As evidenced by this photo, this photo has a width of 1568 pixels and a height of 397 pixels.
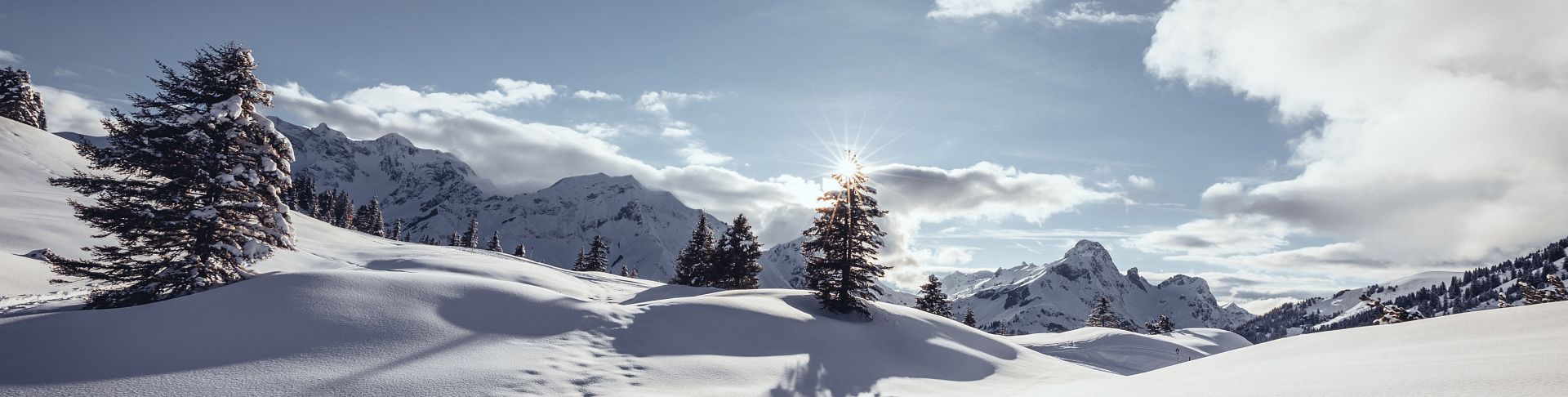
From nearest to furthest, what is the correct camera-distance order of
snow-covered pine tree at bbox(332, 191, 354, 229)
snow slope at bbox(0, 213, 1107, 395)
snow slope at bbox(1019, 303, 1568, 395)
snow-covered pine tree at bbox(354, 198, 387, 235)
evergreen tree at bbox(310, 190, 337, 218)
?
1. snow slope at bbox(1019, 303, 1568, 395)
2. snow slope at bbox(0, 213, 1107, 395)
3. snow-covered pine tree at bbox(354, 198, 387, 235)
4. evergreen tree at bbox(310, 190, 337, 218)
5. snow-covered pine tree at bbox(332, 191, 354, 229)

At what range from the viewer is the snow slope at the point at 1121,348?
1564 inches

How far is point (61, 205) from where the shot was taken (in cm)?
3859

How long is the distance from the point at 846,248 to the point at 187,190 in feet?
70.3

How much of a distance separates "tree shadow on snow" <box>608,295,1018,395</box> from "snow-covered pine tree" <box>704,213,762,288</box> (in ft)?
70.3

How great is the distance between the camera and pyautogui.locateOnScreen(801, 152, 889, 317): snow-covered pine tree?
25109 millimetres

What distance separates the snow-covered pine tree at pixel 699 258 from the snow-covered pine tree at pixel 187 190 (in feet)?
105

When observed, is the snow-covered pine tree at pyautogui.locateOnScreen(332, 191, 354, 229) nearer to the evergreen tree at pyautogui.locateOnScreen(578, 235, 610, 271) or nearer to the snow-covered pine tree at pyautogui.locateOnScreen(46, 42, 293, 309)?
the evergreen tree at pyautogui.locateOnScreen(578, 235, 610, 271)

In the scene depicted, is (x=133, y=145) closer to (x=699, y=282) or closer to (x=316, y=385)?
(x=316, y=385)

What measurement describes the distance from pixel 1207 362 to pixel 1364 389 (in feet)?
21.0

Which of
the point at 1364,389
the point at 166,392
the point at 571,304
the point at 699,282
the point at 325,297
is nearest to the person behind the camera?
the point at 1364,389

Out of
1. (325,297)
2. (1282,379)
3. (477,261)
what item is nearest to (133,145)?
(325,297)

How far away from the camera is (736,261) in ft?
151

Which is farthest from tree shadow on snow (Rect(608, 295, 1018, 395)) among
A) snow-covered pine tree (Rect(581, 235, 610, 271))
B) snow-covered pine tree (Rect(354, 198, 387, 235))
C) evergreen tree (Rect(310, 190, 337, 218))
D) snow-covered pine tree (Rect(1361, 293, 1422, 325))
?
evergreen tree (Rect(310, 190, 337, 218))

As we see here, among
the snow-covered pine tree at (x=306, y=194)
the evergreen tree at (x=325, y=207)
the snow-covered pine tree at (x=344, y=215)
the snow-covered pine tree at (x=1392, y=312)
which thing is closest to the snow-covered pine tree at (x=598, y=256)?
the snow-covered pine tree at (x=1392, y=312)
